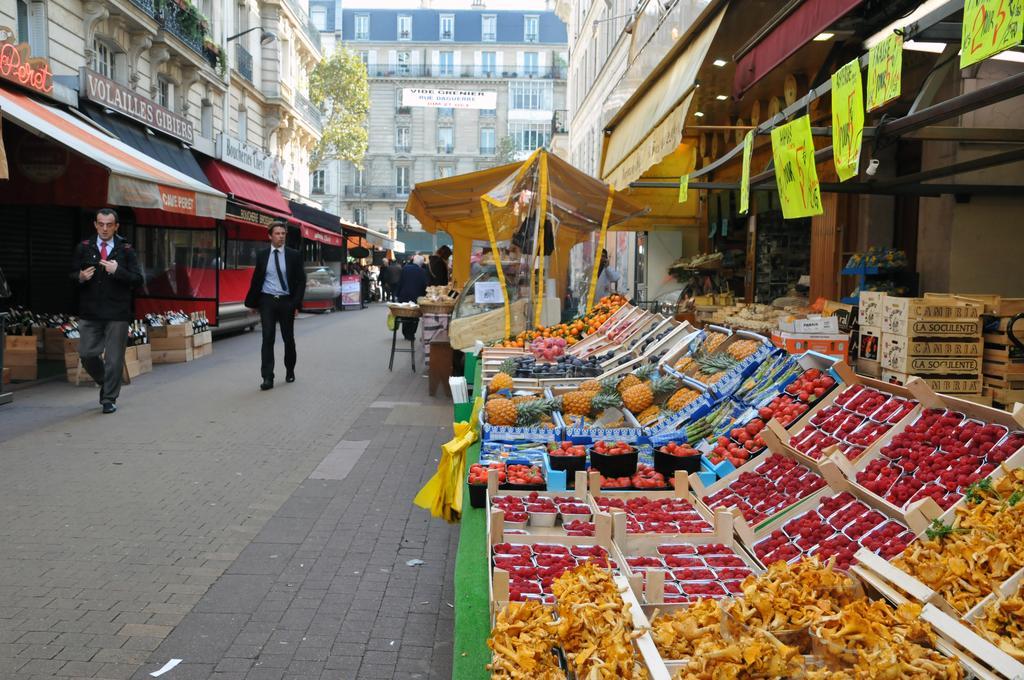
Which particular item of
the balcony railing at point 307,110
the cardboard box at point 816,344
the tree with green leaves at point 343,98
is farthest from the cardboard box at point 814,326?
the tree with green leaves at point 343,98

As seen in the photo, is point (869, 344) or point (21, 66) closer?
point (869, 344)

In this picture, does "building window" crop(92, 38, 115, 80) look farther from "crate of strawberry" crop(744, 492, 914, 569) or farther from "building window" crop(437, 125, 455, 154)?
"building window" crop(437, 125, 455, 154)

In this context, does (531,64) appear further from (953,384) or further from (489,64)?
(953,384)

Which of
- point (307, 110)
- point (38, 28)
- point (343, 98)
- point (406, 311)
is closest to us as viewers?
point (406, 311)

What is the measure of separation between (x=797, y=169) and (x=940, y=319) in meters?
1.65

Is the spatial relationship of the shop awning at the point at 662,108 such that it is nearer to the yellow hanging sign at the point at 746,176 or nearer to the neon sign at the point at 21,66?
the yellow hanging sign at the point at 746,176

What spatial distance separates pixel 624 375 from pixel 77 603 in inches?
184

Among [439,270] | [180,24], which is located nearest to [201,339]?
[439,270]

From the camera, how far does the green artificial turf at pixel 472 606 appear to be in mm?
2746

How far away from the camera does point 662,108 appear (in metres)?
8.68

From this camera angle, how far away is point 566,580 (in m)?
2.66

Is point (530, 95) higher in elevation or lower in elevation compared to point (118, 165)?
higher

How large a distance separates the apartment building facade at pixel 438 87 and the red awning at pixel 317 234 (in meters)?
39.3

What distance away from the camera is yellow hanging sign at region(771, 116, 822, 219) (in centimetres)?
508
